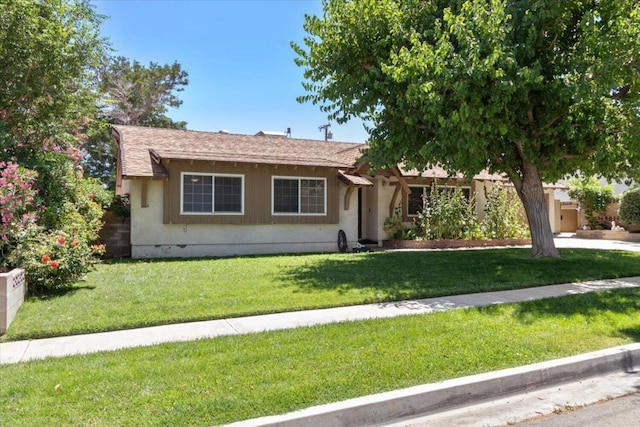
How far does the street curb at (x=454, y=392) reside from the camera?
3.63 meters

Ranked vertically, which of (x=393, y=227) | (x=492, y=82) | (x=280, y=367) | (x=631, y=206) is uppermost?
(x=492, y=82)

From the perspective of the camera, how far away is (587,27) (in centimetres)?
895

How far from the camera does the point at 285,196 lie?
51.2 ft

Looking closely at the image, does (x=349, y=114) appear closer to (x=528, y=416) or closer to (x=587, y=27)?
(x=587, y=27)

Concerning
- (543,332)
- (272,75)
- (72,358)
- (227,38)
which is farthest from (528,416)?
(272,75)

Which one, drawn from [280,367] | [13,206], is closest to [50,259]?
[13,206]

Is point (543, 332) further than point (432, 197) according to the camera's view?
No

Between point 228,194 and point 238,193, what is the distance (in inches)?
13.5

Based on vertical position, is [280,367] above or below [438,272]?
below

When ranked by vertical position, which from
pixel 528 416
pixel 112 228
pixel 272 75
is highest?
pixel 272 75

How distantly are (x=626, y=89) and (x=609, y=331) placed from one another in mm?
7627

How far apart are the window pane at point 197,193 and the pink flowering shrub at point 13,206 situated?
6.31 m

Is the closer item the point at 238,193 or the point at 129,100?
the point at 238,193

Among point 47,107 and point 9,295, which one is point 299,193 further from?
point 9,295
